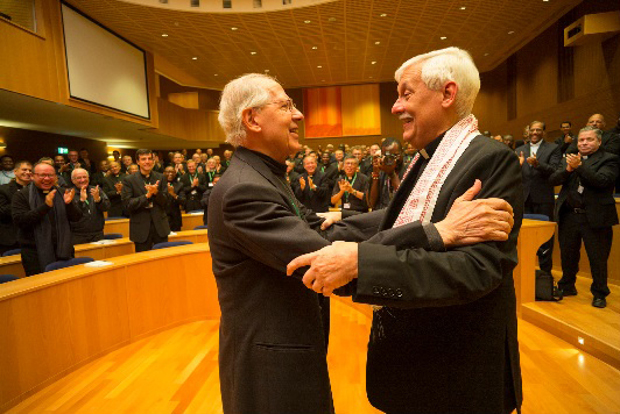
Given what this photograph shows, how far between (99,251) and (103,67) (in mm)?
5029

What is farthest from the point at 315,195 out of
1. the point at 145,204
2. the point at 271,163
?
the point at 271,163

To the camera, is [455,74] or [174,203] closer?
[455,74]

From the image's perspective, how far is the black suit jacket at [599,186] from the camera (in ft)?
11.5

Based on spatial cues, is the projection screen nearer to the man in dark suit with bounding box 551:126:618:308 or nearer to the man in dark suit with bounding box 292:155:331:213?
the man in dark suit with bounding box 292:155:331:213

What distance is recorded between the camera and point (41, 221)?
12.4 feet

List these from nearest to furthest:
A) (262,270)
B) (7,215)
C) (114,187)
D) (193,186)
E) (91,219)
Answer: (262,270) → (7,215) → (91,219) → (114,187) → (193,186)

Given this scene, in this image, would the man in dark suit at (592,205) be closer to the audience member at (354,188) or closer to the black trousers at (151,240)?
the audience member at (354,188)

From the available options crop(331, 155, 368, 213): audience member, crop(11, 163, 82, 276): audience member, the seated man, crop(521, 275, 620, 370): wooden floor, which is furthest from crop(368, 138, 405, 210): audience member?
the seated man

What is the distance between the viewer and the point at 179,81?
45.5 ft

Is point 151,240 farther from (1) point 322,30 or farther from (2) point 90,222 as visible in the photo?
(1) point 322,30

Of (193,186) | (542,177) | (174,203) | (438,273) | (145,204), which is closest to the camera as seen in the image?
(438,273)

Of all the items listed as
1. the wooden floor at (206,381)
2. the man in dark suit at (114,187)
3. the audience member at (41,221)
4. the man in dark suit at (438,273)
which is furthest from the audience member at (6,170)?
the man in dark suit at (438,273)

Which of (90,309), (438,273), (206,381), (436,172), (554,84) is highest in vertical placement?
(554,84)

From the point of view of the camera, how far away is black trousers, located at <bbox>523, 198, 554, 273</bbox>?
13.6 ft
